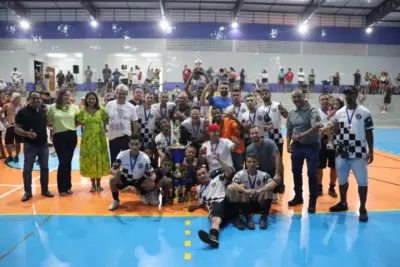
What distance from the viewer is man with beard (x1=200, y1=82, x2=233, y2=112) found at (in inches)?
228

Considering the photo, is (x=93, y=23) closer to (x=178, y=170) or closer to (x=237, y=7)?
(x=237, y=7)

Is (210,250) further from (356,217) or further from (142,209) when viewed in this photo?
(356,217)

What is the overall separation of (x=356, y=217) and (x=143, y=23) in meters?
22.4

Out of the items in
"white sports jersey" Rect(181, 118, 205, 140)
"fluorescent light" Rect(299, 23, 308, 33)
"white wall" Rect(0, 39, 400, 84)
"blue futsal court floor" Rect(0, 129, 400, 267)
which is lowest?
"blue futsal court floor" Rect(0, 129, 400, 267)

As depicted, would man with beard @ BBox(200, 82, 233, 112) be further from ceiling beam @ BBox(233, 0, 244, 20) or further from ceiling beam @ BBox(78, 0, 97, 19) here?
ceiling beam @ BBox(78, 0, 97, 19)

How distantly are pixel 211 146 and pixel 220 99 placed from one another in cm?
117

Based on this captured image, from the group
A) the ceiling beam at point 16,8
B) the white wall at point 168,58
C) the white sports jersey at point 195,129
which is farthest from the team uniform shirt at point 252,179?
the ceiling beam at point 16,8

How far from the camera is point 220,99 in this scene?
597cm

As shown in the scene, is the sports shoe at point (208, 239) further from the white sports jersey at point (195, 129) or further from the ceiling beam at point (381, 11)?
the ceiling beam at point (381, 11)

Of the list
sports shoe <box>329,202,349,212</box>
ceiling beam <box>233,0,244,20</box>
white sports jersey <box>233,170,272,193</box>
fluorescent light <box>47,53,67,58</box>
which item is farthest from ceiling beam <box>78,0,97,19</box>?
sports shoe <box>329,202,349,212</box>

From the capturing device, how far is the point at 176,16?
2384cm

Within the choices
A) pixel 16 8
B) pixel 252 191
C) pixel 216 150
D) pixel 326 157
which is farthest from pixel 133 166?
pixel 16 8

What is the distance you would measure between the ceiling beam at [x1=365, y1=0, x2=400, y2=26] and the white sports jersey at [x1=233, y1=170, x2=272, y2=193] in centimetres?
2162

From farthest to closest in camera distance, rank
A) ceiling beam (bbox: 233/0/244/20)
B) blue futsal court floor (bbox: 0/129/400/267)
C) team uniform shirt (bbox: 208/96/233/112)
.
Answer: ceiling beam (bbox: 233/0/244/20) < team uniform shirt (bbox: 208/96/233/112) < blue futsal court floor (bbox: 0/129/400/267)
